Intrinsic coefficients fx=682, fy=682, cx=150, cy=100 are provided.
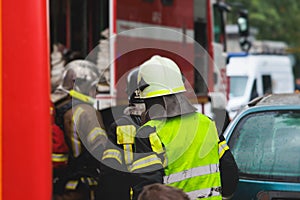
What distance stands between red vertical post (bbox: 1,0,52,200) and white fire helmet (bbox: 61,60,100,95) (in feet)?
6.83

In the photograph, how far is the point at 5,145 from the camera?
311 centimetres

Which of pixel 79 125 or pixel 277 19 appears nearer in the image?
pixel 79 125

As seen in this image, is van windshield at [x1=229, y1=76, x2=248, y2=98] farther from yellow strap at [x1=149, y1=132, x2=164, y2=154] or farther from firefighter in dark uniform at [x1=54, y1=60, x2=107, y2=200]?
yellow strap at [x1=149, y1=132, x2=164, y2=154]

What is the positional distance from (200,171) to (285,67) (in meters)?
11.3

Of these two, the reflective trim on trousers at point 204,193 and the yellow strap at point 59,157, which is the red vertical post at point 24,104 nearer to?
the reflective trim on trousers at point 204,193

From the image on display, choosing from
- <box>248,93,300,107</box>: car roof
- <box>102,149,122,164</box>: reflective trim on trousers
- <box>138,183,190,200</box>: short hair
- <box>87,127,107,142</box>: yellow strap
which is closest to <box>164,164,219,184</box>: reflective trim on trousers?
<box>102,149,122,164</box>: reflective trim on trousers

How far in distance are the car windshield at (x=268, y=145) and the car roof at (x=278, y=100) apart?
0.15 metres

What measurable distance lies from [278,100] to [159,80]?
1.72 m

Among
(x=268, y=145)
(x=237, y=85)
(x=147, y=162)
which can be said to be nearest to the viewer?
(x=147, y=162)

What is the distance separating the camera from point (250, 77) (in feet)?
40.3

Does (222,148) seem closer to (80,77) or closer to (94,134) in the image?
(94,134)

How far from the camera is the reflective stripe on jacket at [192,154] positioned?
355 cm

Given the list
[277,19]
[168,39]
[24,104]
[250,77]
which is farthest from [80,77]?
[277,19]

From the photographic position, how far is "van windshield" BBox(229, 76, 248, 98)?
39.7 feet
